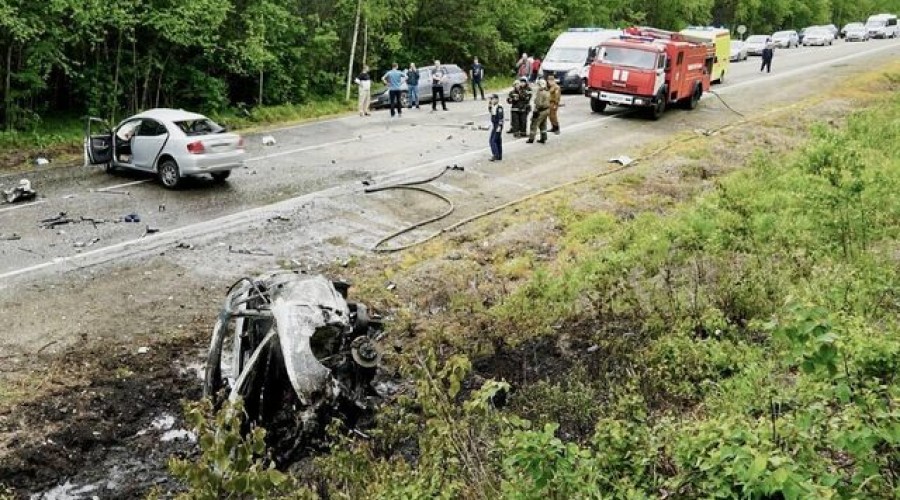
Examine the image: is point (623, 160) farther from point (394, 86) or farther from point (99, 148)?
point (99, 148)

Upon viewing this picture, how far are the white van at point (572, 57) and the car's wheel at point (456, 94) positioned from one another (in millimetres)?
3203

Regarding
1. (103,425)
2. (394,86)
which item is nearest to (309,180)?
(103,425)

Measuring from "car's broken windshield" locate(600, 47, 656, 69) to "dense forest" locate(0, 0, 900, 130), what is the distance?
901 cm

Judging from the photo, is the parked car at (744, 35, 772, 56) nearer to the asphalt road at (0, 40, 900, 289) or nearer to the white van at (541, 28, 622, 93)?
the white van at (541, 28, 622, 93)

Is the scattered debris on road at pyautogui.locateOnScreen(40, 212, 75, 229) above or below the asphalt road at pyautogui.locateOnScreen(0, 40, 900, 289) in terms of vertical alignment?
below

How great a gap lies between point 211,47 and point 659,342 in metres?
18.4

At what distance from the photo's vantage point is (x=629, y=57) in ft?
77.8

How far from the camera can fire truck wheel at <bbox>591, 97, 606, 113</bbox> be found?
24984mm

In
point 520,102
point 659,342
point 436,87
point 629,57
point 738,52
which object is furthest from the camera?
point 738,52

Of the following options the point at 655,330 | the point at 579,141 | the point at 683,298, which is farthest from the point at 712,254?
the point at 579,141

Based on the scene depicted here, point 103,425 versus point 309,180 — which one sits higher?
point 309,180

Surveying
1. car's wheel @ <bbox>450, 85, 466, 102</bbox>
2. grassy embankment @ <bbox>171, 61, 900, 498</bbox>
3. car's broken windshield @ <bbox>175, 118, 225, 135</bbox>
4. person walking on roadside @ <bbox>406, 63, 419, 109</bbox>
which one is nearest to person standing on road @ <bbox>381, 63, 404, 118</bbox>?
person walking on roadside @ <bbox>406, 63, 419, 109</bbox>

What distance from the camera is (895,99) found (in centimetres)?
2577

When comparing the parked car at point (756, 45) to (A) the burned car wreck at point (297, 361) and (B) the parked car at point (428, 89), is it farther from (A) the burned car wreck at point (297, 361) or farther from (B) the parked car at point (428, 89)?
(A) the burned car wreck at point (297, 361)
